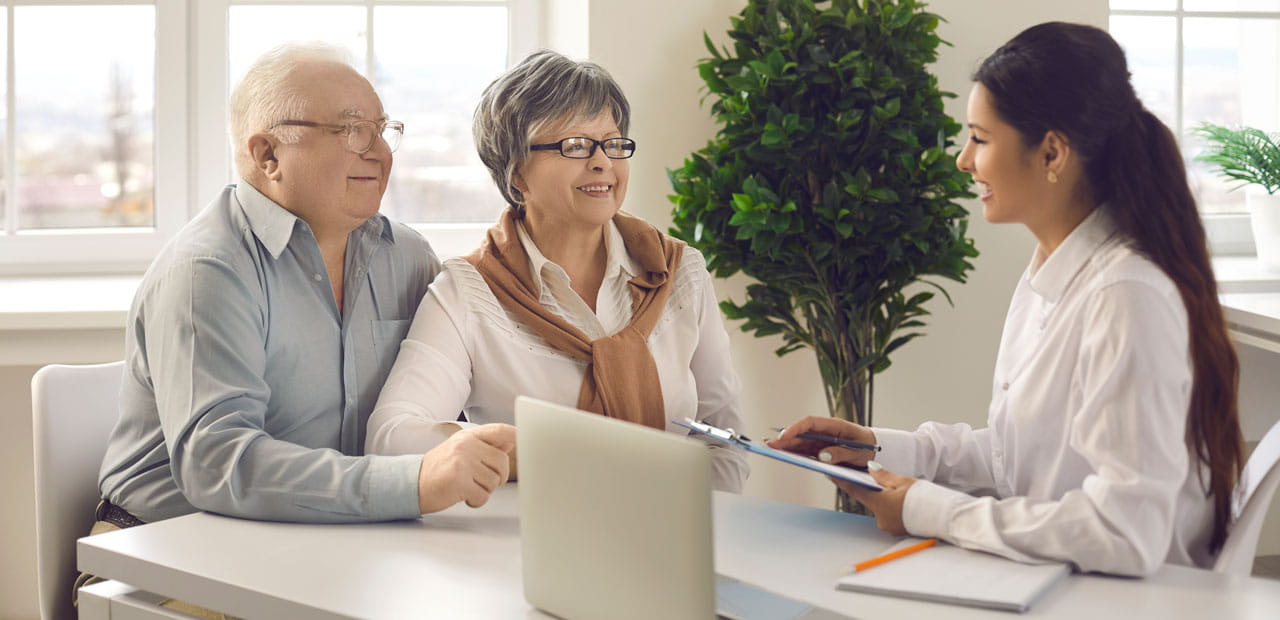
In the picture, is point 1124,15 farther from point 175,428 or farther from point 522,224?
point 175,428

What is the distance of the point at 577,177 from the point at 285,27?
1.79 metres

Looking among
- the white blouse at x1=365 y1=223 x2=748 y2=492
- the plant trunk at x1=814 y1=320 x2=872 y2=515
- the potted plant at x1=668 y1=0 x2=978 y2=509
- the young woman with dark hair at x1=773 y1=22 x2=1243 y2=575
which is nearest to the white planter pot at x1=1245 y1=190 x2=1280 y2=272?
the potted plant at x1=668 y1=0 x2=978 y2=509

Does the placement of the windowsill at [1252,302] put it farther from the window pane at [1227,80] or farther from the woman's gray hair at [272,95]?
the woman's gray hair at [272,95]

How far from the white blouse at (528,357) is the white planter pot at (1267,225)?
2.08 metres

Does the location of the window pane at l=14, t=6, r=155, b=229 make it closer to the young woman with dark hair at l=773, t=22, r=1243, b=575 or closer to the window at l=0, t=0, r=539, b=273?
the window at l=0, t=0, r=539, b=273

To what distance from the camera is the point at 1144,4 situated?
12.7 feet

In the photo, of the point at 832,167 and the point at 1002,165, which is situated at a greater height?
the point at 832,167

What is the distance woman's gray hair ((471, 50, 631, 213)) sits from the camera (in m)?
2.11

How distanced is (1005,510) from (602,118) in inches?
41.0

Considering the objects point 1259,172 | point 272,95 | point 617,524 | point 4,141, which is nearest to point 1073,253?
point 617,524

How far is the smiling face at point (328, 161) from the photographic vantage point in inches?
76.9

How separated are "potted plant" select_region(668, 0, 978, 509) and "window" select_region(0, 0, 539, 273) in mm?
910

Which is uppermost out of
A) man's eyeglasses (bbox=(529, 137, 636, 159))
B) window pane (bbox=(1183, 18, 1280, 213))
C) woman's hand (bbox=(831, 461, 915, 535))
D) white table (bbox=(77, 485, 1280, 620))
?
window pane (bbox=(1183, 18, 1280, 213))

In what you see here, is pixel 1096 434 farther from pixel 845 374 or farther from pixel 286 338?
pixel 845 374
